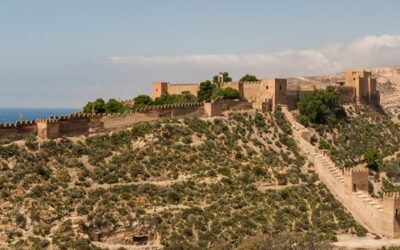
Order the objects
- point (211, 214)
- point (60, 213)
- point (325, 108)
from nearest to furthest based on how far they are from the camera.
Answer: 1. point (60, 213)
2. point (211, 214)
3. point (325, 108)

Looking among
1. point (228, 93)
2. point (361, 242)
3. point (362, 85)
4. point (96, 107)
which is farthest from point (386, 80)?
point (361, 242)

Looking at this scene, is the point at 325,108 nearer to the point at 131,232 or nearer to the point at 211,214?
the point at 211,214

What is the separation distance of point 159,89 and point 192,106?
367 inches

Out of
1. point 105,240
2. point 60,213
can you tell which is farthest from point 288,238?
point 60,213

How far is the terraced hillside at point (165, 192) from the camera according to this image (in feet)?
111

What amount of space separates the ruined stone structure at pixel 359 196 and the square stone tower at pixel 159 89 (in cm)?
1495

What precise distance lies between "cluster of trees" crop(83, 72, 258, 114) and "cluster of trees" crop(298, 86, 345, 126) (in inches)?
211

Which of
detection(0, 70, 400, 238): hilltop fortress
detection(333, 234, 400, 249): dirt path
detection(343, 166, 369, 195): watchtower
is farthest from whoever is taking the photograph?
detection(343, 166, 369, 195): watchtower

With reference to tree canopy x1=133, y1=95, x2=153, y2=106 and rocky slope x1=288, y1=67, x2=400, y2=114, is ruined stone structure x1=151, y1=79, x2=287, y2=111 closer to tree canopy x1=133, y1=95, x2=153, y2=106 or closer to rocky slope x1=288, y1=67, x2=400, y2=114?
tree canopy x1=133, y1=95, x2=153, y2=106

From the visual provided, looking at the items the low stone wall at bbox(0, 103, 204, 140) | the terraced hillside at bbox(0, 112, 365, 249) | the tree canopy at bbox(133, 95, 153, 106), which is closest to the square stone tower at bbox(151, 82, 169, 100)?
the tree canopy at bbox(133, 95, 153, 106)

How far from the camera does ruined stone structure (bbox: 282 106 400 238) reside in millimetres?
38750

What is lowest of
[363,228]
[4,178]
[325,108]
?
[363,228]

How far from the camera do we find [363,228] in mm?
39812

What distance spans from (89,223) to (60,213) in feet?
5.05
